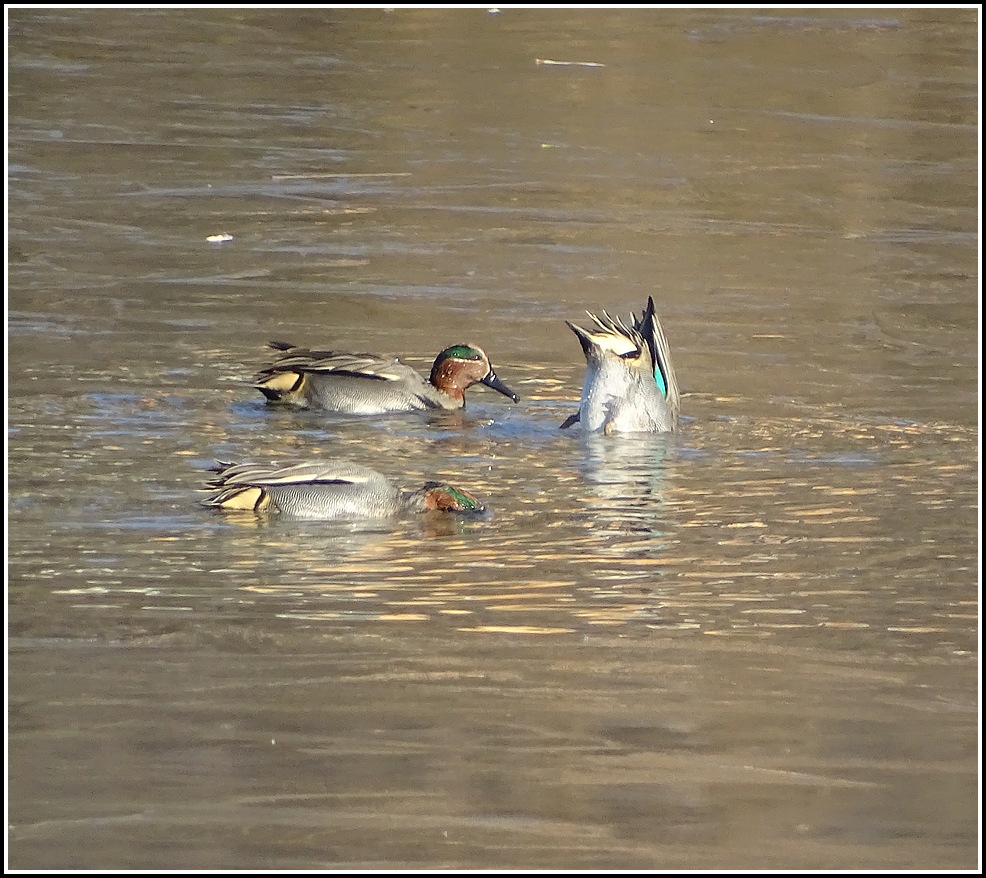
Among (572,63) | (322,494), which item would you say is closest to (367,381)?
(322,494)

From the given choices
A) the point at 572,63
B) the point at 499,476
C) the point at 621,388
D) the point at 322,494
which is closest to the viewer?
the point at 322,494

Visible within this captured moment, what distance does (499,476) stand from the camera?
898cm

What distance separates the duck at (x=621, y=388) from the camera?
31.7ft

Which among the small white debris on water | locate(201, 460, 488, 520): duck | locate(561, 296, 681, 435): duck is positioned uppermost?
the small white debris on water

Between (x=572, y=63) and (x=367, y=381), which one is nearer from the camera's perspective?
(x=367, y=381)

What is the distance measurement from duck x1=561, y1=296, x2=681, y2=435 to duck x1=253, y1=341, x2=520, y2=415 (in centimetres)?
69

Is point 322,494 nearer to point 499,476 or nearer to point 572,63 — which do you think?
point 499,476

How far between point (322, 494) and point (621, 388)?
83.6 inches

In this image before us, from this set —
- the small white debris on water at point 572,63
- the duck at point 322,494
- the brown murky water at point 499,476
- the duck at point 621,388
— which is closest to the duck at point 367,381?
the brown murky water at point 499,476

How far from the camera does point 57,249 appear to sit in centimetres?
1274

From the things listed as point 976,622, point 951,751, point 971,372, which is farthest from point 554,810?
point 971,372

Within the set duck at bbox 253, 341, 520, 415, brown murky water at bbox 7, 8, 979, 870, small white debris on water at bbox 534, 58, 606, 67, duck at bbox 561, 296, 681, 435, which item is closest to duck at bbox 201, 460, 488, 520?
brown murky water at bbox 7, 8, 979, 870

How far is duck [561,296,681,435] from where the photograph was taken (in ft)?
31.7

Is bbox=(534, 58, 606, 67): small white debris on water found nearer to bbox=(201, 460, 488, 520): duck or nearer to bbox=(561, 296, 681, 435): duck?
bbox=(561, 296, 681, 435): duck
